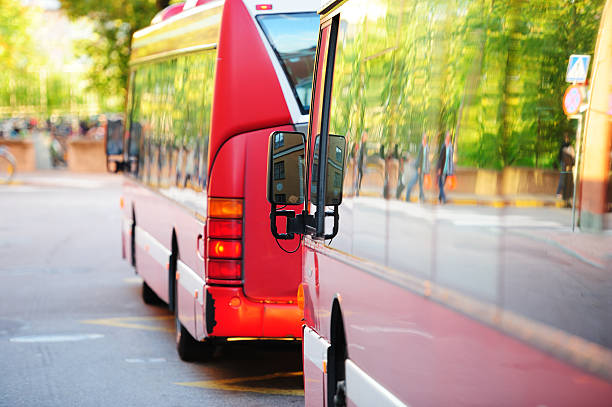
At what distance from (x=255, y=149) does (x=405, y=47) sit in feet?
11.0

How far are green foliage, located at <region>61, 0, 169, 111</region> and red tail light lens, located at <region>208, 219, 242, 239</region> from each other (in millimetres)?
25350

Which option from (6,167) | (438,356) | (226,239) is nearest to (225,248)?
(226,239)

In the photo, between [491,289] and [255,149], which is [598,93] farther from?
[255,149]

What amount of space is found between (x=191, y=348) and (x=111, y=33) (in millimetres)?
27887

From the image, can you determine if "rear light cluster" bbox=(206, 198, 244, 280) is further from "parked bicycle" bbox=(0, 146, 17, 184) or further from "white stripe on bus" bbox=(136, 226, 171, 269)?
"parked bicycle" bbox=(0, 146, 17, 184)

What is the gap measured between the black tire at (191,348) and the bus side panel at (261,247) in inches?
57.0

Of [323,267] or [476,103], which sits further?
[323,267]

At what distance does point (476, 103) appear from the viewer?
306cm

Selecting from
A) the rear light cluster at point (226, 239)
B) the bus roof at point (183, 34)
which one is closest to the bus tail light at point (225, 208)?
the rear light cluster at point (226, 239)

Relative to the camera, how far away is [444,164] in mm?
3307

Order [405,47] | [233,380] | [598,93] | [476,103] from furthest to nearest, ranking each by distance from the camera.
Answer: [233,380] → [405,47] → [476,103] → [598,93]

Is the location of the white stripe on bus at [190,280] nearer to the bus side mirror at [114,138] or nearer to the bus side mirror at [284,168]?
the bus side mirror at [284,168]

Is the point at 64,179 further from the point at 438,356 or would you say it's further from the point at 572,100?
the point at 572,100

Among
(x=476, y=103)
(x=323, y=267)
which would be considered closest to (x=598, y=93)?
(x=476, y=103)
